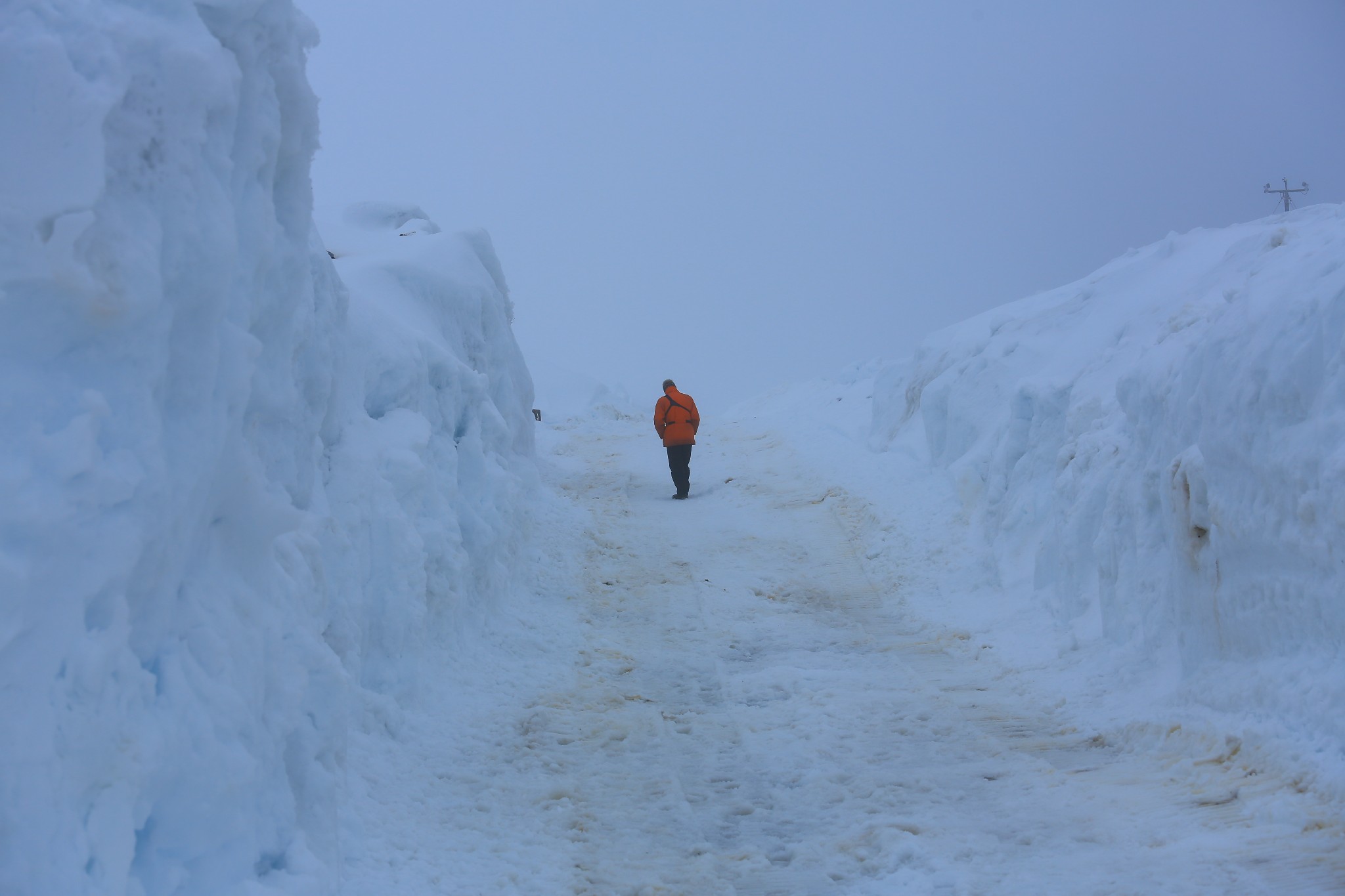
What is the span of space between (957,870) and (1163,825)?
A: 3.00ft

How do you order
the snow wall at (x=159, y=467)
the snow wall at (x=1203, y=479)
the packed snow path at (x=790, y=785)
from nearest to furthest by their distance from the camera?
the snow wall at (x=159, y=467) → the packed snow path at (x=790, y=785) → the snow wall at (x=1203, y=479)

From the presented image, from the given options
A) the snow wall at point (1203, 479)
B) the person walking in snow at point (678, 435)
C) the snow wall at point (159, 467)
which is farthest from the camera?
the person walking in snow at point (678, 435)

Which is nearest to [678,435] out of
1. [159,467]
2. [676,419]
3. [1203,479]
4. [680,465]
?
[676,419]

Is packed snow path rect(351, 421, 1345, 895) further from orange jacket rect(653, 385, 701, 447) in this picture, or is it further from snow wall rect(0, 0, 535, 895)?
orange jacket rect(653, 385, 701, 447)

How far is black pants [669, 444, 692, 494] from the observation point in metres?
12.6

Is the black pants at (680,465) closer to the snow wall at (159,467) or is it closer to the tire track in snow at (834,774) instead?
the tire track in snow at (834,774)

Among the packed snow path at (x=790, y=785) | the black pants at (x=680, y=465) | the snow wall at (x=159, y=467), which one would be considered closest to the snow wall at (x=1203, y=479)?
the packed snow path at (x=790, y=785)

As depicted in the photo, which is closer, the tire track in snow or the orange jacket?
the tire track in snow

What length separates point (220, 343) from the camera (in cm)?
339

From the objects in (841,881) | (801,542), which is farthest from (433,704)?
(801,542)

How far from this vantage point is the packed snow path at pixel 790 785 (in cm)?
400

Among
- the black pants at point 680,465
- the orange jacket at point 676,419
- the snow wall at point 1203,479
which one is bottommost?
the black pants at point 680,465

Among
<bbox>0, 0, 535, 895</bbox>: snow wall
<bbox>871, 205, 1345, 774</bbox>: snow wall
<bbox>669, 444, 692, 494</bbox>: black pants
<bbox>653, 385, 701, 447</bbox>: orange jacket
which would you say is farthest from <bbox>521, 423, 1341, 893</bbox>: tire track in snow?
<bbox>653, 385, 701, 447</bbox>: orange jacket

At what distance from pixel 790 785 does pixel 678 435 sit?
770cm
